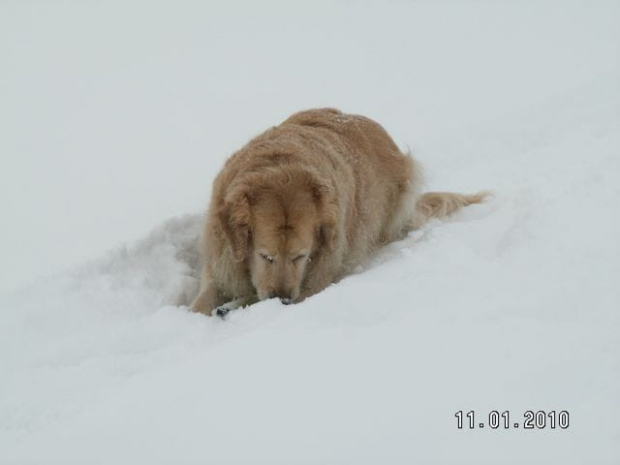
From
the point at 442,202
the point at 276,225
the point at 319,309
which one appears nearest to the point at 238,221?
the point at 276,225

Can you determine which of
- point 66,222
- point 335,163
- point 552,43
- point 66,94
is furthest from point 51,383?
point 552,43

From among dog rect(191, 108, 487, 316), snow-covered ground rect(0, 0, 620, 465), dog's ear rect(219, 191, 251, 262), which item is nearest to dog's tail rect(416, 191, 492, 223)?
dog rect(191, 108, 487, 316)

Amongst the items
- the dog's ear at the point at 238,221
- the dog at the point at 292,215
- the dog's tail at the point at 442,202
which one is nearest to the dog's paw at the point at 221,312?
the dog at the point at 292,215

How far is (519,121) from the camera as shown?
9.07 m

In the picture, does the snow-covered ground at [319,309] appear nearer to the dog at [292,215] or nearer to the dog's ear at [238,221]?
the dog at [292,215]

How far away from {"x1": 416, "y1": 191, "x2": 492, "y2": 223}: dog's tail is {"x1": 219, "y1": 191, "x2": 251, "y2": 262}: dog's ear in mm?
2243

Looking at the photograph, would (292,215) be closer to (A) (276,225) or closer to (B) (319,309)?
(A) (276,225)

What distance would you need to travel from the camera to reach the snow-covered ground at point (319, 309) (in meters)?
2.62

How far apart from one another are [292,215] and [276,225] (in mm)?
130

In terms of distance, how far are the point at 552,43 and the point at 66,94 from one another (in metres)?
10.5

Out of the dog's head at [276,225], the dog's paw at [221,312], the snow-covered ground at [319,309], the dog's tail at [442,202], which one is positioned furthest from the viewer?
the dog's tail at [442,202]

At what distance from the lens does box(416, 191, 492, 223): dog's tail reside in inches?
241

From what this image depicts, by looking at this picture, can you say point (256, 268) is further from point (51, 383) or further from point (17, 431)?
point (17, 431)

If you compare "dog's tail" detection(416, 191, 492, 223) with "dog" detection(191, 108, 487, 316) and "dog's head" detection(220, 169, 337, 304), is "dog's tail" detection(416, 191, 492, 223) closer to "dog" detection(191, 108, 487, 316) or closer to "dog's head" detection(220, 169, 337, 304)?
"dog" detection(191, 108, 487, 316)
